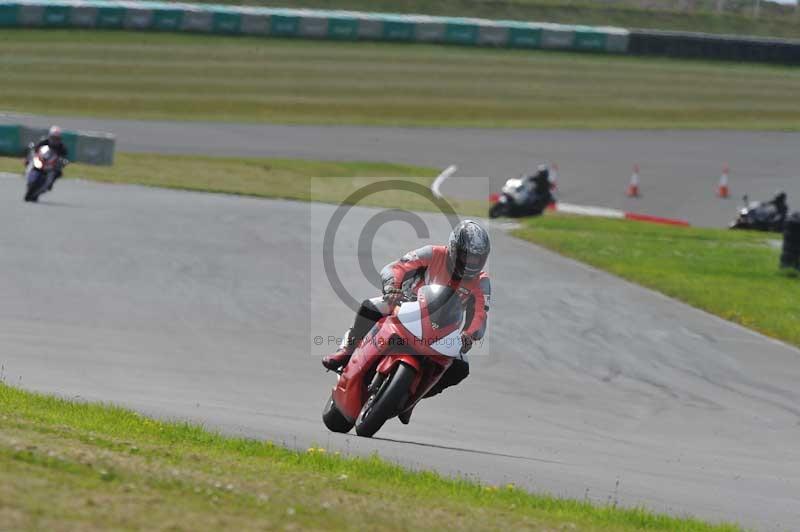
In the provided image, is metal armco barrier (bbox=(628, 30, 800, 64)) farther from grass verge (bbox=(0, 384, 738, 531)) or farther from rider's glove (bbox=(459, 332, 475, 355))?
grass verge (bbox=(0, 384, 738, 531))

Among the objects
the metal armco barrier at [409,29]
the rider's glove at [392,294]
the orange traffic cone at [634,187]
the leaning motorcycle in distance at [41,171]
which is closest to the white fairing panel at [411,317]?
the rider's glove at [392,294]

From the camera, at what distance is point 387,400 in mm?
9305

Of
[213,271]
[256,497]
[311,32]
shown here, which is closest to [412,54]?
[311,32]

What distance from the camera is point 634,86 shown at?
183 ft

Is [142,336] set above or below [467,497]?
below

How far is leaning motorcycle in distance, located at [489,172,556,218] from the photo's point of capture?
31.5 metres

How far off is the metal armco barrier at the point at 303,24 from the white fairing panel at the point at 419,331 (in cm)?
4739

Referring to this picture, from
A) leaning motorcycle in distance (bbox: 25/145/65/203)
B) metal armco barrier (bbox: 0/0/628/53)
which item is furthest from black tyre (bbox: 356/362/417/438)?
metal armco barrier (bbox: 0/0/628/53)

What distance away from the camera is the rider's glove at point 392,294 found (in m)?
9.58

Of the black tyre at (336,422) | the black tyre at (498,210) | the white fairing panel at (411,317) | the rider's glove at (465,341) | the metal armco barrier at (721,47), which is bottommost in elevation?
the black tyre at (498,210)

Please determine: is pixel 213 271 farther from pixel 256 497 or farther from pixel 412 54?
pixel 412 54

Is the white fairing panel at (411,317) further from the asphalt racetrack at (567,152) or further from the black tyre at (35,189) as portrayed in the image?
the asphalt racetrack at (567,152)

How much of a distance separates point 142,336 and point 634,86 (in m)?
44.3

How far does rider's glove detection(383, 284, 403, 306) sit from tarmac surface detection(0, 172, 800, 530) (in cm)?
102
